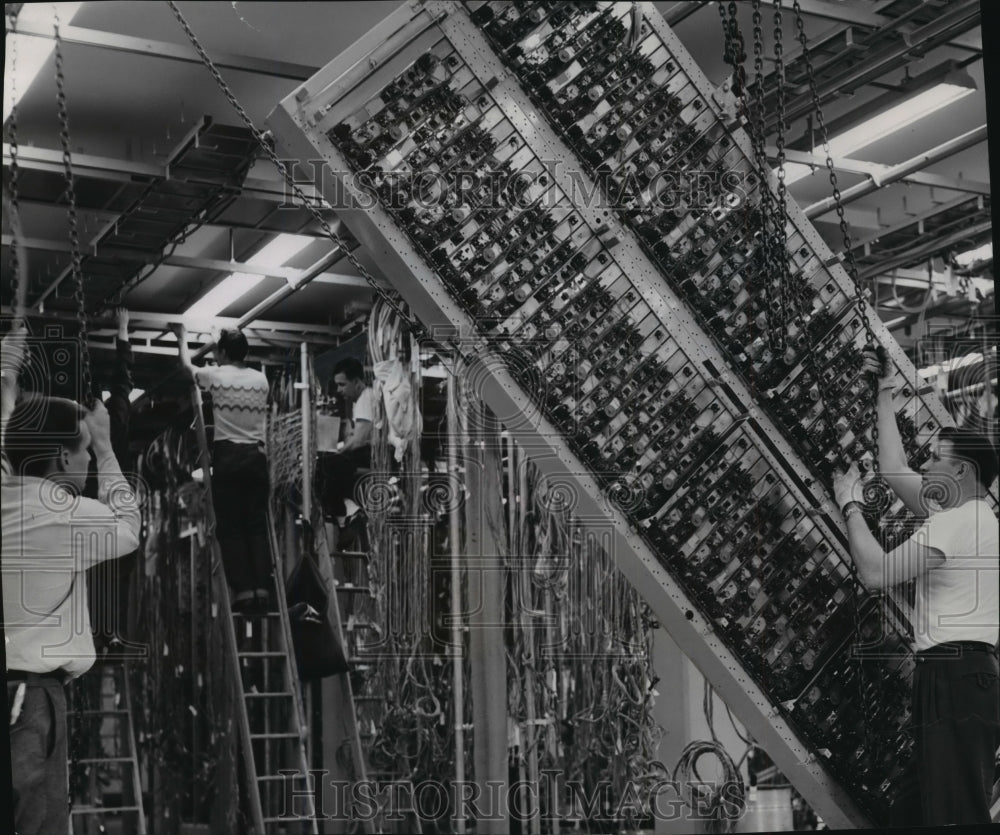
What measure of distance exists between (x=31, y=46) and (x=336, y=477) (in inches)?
120

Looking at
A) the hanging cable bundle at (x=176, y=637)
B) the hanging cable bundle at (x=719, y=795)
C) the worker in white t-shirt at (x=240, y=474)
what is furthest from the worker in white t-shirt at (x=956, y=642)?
the hanging cable bundle at (x=176, y=637)

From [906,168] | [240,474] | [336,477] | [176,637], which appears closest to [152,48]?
[240,474]

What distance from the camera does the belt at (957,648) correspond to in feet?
14.4

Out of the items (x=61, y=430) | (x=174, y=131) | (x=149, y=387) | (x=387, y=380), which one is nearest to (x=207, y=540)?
(x=149, y=387)

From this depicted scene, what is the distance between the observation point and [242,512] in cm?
711

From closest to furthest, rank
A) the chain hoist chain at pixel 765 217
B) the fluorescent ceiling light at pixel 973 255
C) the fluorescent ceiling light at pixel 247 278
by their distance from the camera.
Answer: the chain hoist chain at pixel 765 217 → the fluorescent ceiling light at pixel 973 255 → the fluorescent ceiling light at pixel 247 278

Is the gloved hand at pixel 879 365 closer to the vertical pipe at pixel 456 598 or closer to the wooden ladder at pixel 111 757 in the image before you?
the vertical pipe at pixel 456 598

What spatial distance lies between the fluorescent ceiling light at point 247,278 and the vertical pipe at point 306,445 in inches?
34.3

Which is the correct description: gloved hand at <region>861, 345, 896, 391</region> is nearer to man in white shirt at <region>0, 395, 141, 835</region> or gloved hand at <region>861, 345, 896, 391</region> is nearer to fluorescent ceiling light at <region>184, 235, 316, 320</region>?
man in white shirt at <region>0, 395, 141, 835</region>

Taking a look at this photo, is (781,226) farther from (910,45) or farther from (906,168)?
(906,168)

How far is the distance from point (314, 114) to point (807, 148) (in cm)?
387

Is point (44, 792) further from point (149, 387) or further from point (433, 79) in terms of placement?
point (149, 387)

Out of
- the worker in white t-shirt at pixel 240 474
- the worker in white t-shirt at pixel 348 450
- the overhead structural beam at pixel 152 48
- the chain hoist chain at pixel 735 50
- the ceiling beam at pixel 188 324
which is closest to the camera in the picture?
the chain hoist chain at pixel 735 50

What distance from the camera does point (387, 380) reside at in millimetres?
7414
